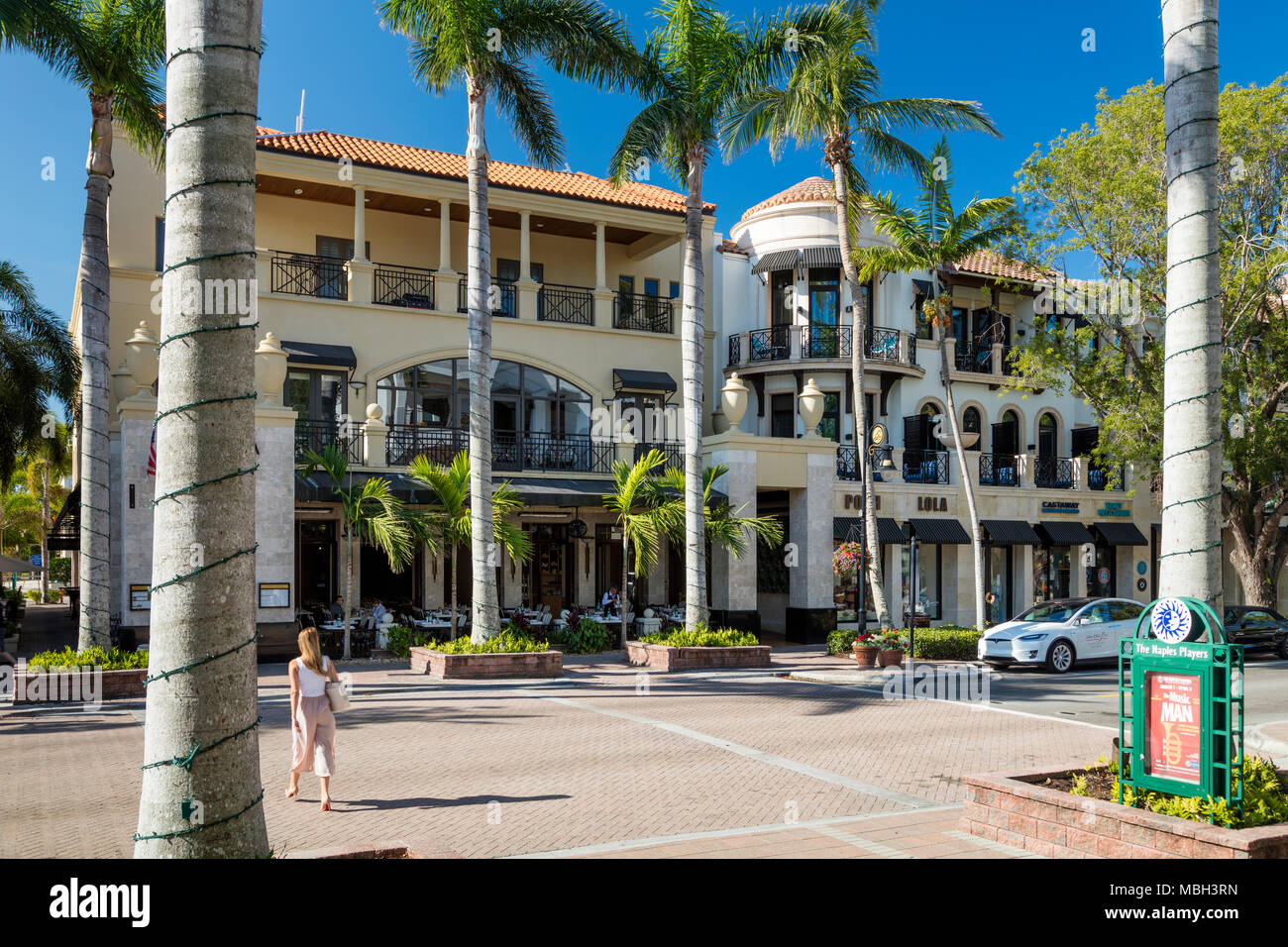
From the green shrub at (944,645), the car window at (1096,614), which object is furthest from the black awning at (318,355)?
the car window at (1096,614)

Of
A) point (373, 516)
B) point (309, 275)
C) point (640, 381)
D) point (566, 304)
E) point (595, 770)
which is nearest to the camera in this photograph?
point (595, 770)

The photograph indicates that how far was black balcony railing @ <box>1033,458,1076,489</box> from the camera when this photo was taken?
3366cm

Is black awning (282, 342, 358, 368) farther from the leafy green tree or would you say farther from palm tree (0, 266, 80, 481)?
the leafy green tree

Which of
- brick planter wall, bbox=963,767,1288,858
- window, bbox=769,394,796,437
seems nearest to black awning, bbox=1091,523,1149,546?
window, bbox=769,394,796,437

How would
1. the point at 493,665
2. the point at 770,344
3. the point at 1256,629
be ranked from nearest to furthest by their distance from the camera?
the point at 493,665 → the point at 1256,629 → the point at 770,344

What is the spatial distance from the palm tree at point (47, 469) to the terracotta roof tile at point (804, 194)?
2517 cm

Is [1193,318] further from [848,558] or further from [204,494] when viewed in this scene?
[848,558]

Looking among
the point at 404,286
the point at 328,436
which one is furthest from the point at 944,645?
the point at 404,286

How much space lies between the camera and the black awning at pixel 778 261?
99.5 ft

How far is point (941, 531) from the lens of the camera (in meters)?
30.2

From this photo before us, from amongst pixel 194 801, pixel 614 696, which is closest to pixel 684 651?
pixel 614 696

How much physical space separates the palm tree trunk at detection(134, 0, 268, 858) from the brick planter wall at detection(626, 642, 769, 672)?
14.3 m

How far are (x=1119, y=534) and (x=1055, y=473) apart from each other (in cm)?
290
